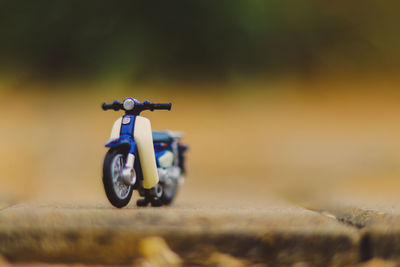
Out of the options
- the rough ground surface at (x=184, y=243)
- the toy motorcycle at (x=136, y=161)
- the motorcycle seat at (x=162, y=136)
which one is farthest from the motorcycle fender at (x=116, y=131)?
the rough ground surface at (x=184, y=243)

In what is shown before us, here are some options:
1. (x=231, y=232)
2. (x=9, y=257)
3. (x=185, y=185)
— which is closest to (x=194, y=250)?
(x=231, y=232)

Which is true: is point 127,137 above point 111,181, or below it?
above

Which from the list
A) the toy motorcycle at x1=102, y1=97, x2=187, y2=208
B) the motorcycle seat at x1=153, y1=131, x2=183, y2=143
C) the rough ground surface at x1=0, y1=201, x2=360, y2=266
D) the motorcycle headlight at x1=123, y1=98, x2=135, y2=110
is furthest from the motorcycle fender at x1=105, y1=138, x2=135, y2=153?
the rough ground surface at x1=0, y1=201, x2=360, y2=266

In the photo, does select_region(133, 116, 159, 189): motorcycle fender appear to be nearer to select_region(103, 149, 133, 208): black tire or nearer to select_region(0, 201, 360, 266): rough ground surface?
select_region(103, 149, 133, 208): black tire

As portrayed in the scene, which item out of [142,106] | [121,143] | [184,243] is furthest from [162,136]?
[184,243]

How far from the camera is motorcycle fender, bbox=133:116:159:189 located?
1.13 m

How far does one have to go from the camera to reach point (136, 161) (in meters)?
1.13

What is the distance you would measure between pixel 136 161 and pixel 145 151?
3 cm

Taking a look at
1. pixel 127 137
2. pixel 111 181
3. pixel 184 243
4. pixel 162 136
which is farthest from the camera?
pixel 162 136

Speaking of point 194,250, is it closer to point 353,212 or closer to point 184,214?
point 184,214

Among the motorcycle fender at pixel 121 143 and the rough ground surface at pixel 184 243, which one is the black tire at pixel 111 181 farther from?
the rough ground surface at pixel 184 243

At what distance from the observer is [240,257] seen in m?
0.68

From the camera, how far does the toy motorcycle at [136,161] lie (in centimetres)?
102

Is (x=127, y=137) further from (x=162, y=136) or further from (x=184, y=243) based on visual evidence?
(x=184, y=243)
